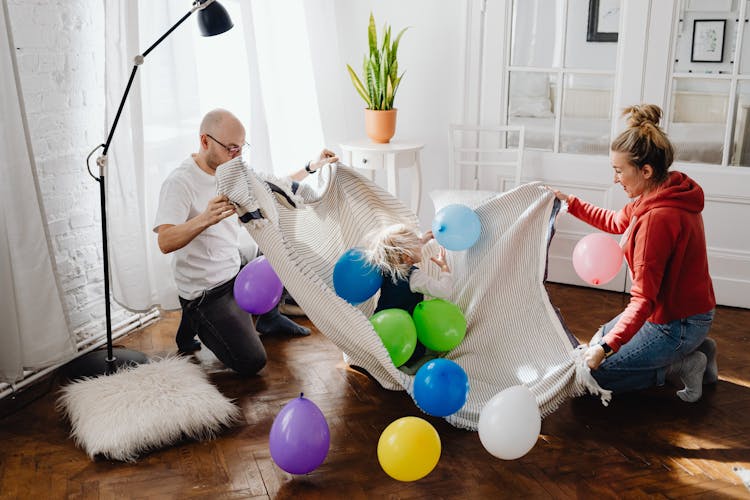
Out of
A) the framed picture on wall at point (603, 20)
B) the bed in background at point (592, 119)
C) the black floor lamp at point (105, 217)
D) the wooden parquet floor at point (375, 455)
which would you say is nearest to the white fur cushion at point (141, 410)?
the wooden parquet floor at point (375, 455)

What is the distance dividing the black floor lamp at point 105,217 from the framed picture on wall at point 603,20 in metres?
2.00

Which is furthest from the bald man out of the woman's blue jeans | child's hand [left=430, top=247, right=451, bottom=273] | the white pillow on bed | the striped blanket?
the white pillow on bed

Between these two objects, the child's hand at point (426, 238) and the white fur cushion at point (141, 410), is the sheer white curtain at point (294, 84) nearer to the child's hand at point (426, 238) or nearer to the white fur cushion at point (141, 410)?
the child's hand at point (426, 238)

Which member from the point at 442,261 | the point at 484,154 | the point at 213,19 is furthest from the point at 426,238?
the point at 484,154

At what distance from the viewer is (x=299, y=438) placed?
226 cm

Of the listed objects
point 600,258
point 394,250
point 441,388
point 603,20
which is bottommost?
point 441,388

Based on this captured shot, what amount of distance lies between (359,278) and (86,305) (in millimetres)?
1406

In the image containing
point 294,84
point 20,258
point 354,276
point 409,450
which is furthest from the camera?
point 294,84

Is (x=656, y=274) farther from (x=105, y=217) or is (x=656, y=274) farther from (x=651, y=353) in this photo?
(x=105, y=217)

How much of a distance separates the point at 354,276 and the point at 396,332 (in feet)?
0.80

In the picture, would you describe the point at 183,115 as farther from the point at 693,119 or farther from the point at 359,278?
the point at 693,119

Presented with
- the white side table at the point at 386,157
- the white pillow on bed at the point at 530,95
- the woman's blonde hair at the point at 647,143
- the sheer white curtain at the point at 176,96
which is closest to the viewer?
the woman's blonde hair at the point at 647,143

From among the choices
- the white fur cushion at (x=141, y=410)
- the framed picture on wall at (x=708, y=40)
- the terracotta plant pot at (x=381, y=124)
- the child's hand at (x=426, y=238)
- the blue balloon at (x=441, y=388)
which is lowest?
the white fur cushion at (x=141, y=410)

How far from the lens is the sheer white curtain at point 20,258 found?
2695 millimetres
